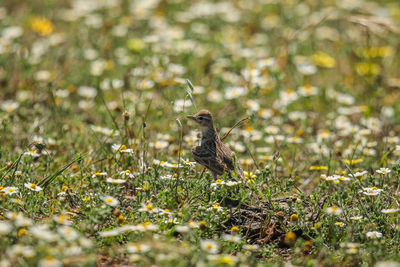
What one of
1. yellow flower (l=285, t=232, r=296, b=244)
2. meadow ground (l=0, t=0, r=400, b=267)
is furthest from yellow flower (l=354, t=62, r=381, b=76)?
yellow flower (l=285, t=232, r=296, b=244)

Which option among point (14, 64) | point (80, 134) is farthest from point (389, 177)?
point (14, 64)

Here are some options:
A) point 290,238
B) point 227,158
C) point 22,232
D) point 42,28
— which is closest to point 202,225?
point 290,238

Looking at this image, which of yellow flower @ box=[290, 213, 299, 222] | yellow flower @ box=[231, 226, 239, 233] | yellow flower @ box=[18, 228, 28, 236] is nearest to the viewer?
yellow flower @ box=[18, 228, 28, 236]

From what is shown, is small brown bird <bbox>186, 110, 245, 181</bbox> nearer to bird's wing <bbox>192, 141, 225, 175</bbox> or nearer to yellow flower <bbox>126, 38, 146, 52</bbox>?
bird's wing <bbox>192, 141, 225, 175</bbox>

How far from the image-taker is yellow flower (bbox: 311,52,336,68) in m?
9.41

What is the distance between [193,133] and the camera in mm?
5992

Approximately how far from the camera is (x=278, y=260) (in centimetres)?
426

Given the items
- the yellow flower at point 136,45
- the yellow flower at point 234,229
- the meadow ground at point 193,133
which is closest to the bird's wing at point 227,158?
the meadow ground at point 193,133

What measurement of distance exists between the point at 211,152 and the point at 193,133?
962 mm

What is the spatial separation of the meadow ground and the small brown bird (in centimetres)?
14

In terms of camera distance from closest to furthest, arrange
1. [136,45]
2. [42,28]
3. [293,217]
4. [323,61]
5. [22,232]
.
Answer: [22,232] < [293,217] < [136,45] < [323,61] < [42,28]

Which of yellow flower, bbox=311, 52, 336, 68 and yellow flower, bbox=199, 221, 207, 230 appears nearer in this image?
yellow flower, bbox=199, 221, 207, 230

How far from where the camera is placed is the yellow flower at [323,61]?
30.9 ft

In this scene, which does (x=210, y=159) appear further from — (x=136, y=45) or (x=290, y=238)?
(x=136, y=45)
